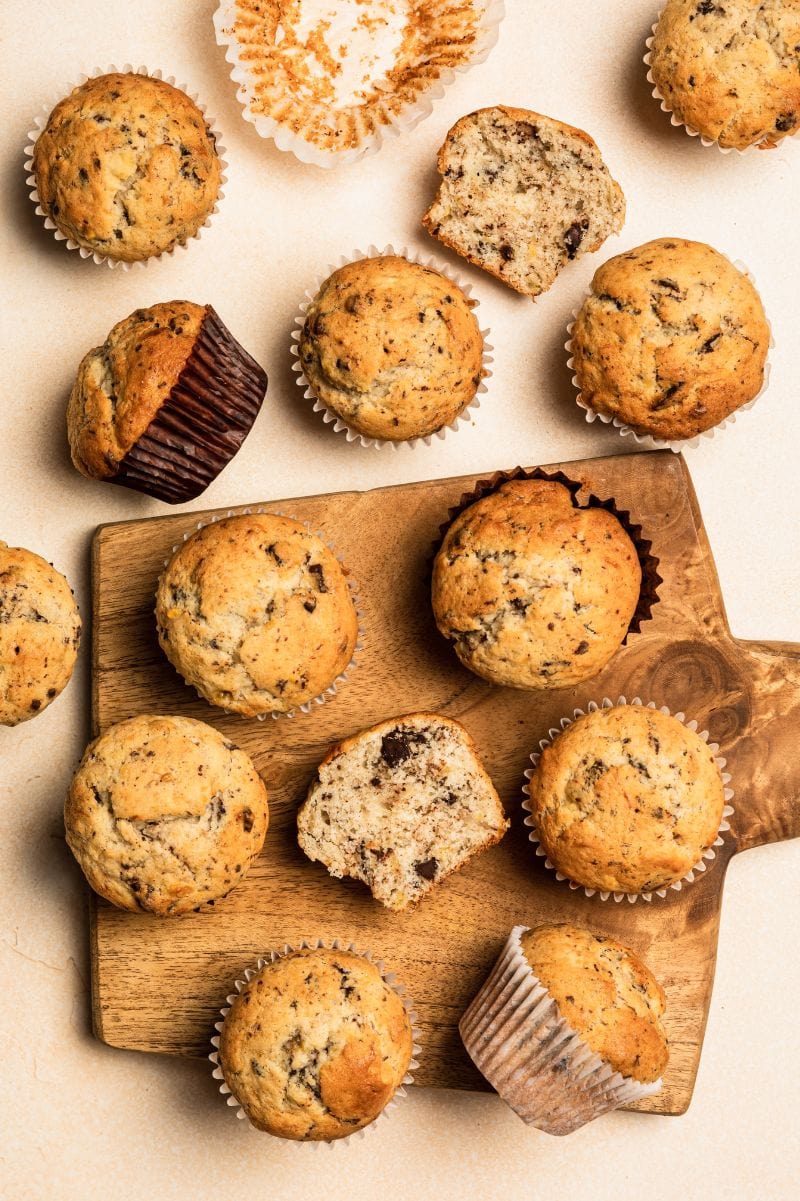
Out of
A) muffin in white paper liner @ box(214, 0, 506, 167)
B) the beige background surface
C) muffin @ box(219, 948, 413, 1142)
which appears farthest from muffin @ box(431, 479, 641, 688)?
muffin in white paper liner @ box(214, 0, 506, 167)

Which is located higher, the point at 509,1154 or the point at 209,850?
the point at 209,850

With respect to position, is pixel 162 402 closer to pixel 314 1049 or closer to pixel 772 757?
pixel 314 1049

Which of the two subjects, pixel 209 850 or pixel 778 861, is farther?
pixel 778 861

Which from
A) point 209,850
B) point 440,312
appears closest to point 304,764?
point 209,850

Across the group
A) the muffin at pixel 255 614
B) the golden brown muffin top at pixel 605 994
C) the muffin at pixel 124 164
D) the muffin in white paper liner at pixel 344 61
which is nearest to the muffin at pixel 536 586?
the muffin at pixel 255 614

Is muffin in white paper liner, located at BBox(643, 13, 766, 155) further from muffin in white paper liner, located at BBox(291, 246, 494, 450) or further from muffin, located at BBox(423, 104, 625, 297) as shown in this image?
muffin in white paper liner, located at BBox(291, 246, 494, 450)

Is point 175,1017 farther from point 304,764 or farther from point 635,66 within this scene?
point 635,66
